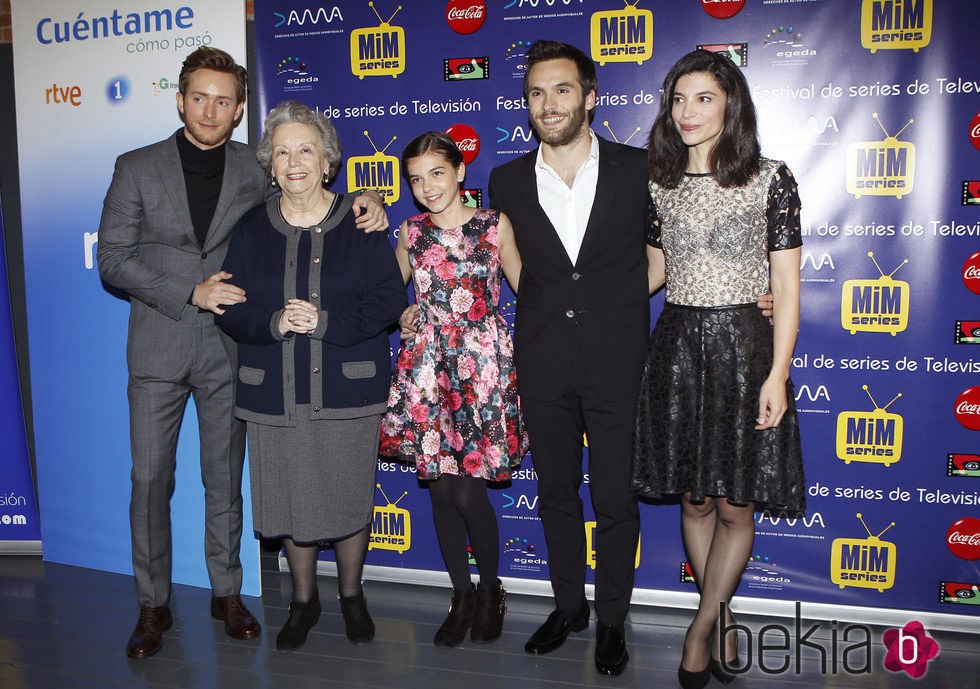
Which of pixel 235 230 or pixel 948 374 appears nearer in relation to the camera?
pixel 235 230

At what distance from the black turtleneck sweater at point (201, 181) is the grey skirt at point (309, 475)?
0.78 meters

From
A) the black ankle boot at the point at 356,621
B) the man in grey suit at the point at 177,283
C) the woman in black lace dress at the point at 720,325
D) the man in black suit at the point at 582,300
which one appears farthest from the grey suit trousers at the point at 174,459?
the woman in black lace dress at the point at 720,325

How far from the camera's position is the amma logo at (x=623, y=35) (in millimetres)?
3164

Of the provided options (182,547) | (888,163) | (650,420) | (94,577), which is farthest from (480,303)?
→ (94,577)

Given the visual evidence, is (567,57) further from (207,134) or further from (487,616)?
(487,616)

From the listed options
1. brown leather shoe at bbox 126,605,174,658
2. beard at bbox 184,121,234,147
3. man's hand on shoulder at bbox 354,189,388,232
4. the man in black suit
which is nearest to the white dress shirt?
the man in black suit

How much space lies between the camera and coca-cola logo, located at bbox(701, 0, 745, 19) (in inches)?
121

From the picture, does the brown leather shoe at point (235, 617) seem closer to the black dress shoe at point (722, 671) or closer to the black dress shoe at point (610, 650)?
Result: the black dress shoe at point (610, 650)

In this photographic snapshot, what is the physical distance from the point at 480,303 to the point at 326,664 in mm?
1415

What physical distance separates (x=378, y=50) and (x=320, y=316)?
142 cm

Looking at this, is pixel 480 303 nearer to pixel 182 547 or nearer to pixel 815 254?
pixel 815 254

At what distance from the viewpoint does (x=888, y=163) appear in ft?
9.93

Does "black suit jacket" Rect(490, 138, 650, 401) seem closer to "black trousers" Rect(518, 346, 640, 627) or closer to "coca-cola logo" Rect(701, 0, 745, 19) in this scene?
"black trousers" Rect(518, 346, 640, 627)

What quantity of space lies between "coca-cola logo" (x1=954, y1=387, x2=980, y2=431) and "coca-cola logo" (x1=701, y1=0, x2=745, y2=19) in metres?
1.72
